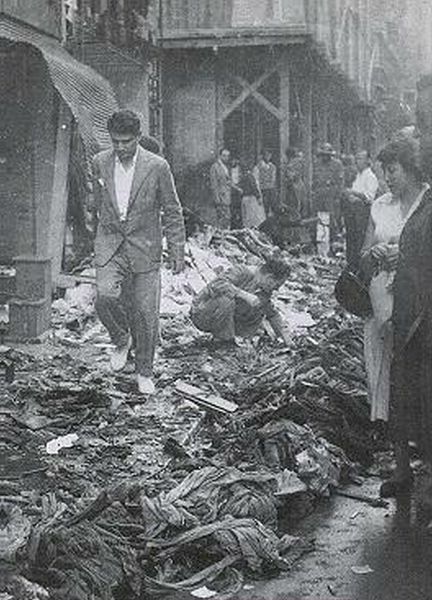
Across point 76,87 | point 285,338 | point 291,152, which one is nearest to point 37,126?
point 76,87

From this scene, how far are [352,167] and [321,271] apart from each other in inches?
235

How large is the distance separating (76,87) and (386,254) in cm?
724

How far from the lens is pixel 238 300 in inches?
397

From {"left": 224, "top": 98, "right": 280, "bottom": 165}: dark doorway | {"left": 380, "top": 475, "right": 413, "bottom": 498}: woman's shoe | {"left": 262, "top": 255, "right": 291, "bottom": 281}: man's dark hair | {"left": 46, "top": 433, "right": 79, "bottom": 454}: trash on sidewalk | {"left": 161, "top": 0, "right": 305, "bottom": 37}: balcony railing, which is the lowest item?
{"left": 46, "top": 433, "right": 79, "bottom": 454}: trash on sidewalk

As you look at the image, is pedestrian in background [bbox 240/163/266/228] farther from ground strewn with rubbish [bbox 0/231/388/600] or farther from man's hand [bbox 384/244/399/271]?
man's hand [bbox 384/244/399/271]

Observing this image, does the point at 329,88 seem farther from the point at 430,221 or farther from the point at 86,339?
the point at 430,221

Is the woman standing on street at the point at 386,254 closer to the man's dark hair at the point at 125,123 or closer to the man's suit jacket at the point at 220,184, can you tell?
the man's dark hair at the point at 125,123

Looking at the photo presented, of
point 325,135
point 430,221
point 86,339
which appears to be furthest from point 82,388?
point 325,135

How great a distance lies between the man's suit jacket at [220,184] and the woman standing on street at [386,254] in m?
14.6

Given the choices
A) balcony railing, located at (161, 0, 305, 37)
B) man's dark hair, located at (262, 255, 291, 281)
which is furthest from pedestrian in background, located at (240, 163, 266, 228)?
man's dark hair, located at (262, 255, 291, 281)

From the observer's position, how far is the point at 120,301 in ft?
28.8

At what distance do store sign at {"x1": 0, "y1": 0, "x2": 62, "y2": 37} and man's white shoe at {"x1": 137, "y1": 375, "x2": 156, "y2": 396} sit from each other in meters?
5.43

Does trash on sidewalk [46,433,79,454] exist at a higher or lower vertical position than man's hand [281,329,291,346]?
lower

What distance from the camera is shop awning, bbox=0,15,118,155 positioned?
1178 cm
